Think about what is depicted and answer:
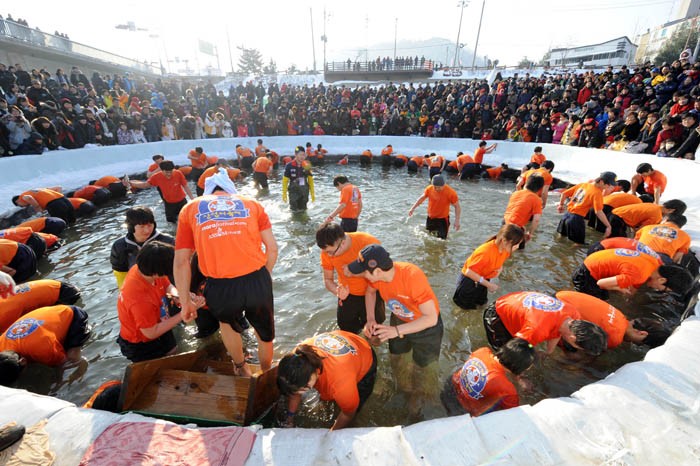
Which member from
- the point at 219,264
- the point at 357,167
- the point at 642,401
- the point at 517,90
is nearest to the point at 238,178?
the point at 357,167

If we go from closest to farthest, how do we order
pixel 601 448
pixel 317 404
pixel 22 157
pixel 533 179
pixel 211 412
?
pixel 601 448
pixel 211 412
pixel 317 404
pixel 533 179
pixel 22 157

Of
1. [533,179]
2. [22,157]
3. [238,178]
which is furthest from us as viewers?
[238,178]

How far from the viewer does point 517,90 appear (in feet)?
54.0

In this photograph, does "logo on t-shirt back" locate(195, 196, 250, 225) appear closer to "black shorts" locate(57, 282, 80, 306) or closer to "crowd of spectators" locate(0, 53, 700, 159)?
"black shorts" locate(57, 282, 80, 306)

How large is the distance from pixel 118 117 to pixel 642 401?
1720cm

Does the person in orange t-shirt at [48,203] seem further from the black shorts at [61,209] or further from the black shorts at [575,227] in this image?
the black shorts at [575,227]

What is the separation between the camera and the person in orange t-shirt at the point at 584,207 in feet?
18.3

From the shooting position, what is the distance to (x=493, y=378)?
2395 millimetres

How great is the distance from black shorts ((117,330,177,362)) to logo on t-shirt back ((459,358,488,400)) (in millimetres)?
2681

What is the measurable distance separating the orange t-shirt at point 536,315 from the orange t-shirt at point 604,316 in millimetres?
168

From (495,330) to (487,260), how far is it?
2.47 feet

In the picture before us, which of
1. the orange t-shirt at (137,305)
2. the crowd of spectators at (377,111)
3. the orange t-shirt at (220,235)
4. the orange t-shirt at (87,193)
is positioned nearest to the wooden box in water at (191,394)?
the orange t-shirt at (137,305)

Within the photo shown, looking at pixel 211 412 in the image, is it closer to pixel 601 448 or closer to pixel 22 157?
pixel 601 448

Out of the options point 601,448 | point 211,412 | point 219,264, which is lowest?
point 211,412
